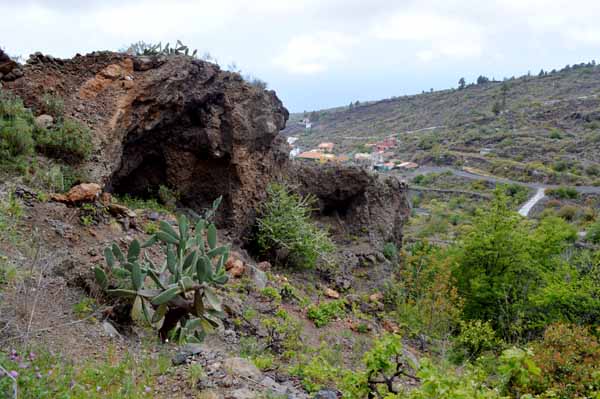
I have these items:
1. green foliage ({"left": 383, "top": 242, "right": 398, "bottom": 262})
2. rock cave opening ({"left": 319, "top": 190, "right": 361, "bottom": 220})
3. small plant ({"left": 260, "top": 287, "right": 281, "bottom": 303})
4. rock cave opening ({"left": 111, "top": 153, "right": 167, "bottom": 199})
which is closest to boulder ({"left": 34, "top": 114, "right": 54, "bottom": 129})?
rock cave opening ({"left": 111, "top": 153, "right": 167, "bottom": 199})

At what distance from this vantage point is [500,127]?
162ft

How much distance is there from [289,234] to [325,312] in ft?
7.30

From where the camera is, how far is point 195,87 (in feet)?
27.8

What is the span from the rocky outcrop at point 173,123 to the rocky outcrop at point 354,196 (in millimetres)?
1063

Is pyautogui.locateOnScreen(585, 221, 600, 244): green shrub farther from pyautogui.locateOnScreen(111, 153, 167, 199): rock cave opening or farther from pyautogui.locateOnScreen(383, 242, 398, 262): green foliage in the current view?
pyautogui.locateOnScreen(111, 153, 167, 199): rock cave opening

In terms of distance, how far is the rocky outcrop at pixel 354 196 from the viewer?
11.6 m

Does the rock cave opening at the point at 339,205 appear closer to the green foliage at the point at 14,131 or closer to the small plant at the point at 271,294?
the small plant at the point at 271,294

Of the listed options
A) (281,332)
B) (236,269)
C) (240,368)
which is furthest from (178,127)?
(240,368)

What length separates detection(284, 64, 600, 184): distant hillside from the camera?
3956 centimetres

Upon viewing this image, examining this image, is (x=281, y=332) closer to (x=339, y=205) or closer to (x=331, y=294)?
(x=331, y=294)

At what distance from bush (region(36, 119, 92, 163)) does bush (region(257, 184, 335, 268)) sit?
12.1ft

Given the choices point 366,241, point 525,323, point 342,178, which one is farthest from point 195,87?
point 525,323

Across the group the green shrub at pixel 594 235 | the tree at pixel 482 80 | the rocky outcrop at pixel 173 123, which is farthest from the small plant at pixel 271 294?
the tree at pixel 482 80

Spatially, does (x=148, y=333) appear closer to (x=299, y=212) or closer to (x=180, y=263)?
(x=180, y=263)
